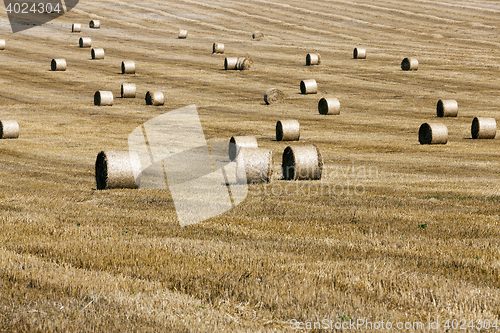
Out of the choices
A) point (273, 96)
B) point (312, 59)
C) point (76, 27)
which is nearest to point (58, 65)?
point (273, 96)

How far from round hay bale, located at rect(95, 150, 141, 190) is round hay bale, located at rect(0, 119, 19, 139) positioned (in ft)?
44.3

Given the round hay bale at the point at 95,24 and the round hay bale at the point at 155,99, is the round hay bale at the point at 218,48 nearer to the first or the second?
the round hay bale at the point at 95,24

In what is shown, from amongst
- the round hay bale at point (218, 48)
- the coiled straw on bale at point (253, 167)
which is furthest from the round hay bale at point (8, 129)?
the round hay bale at point (218, 48)

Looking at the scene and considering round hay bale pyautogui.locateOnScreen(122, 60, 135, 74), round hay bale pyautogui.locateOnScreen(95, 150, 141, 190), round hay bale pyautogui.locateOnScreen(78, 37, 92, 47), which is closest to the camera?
round hay bale pyautogui.locateOnScreen(95, 150, 141, 190)

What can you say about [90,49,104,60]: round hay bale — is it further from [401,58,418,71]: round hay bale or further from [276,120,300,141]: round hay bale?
[276,120,300,141]: round hay bale

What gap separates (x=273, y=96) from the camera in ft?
131

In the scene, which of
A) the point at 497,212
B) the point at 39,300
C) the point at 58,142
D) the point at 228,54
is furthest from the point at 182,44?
the point at 39,300

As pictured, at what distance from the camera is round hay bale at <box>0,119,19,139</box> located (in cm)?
2773

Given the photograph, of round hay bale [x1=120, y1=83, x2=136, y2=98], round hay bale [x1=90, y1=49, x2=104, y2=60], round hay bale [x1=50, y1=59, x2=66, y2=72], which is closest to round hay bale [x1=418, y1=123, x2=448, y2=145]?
round hay bale [x1=120, y1=83, x2=136, y2=98]

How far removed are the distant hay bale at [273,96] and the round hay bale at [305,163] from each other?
22.8 meters

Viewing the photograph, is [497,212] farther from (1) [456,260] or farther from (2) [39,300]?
(2) [39,300]

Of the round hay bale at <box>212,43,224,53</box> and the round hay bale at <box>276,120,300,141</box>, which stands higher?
the round hay bale at <box>212,43,224,53</box>

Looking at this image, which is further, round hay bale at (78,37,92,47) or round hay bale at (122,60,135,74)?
round hay bale at (78,37,92,47)

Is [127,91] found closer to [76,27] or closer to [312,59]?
[312,59]
